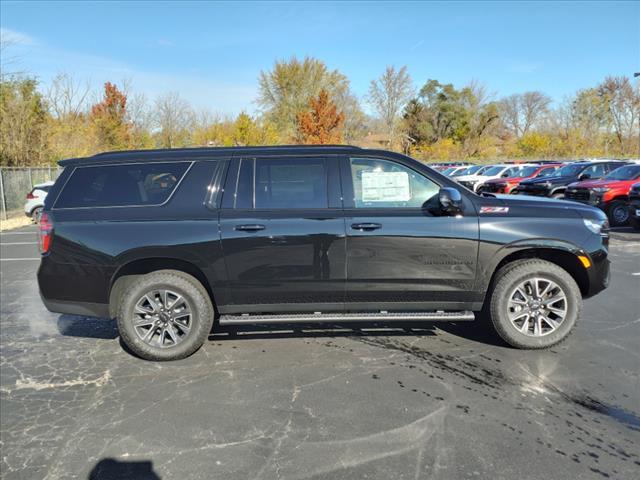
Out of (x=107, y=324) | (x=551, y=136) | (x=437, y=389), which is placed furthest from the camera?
(x=551, y=136)

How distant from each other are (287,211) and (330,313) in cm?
104

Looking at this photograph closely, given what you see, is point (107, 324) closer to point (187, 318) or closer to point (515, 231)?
point (187, 318)

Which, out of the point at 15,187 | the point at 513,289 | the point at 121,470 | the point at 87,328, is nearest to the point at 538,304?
the point at 513,289

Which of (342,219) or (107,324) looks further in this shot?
(107,324)

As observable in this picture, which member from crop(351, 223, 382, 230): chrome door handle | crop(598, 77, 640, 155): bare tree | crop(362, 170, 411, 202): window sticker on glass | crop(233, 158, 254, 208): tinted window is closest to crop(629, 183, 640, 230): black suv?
crop(362, 170, 411, 202): window sticker on glass

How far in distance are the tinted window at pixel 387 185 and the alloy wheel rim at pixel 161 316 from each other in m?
1.89

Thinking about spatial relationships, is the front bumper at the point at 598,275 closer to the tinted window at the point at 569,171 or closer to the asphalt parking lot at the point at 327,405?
the asphalt parking lot at the point at 327,405

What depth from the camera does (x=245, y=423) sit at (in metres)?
3.03

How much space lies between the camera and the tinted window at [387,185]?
404 cm

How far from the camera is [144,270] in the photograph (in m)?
4.09

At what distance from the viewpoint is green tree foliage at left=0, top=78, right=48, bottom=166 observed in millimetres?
18109

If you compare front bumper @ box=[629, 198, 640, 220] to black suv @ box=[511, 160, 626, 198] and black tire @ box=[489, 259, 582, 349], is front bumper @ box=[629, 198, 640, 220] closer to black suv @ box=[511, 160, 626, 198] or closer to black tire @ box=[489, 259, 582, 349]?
black suv @ box=[511, 160, 626, 198]

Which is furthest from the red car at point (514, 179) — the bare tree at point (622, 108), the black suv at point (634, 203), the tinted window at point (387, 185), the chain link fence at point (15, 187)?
the bare tree at point (622, 108)

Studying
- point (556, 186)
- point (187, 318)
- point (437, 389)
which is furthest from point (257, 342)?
point (556, 186)
